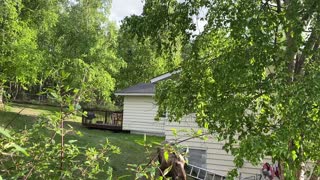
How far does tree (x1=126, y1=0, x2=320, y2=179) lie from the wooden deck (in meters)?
14.0

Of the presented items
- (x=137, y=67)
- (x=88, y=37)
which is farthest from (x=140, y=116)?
(x=137, y=67)

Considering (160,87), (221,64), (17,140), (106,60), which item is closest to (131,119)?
(106,60)

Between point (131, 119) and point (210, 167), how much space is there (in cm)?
949

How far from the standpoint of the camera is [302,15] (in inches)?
193

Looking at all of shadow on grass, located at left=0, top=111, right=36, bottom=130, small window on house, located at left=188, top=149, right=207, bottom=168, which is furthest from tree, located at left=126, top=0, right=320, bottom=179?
small window on house, located at left=188, top=149, right=207, bottom=168

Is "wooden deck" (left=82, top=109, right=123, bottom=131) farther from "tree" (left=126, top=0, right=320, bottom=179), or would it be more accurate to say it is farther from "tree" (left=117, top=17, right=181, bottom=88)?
"tree" (left=126, top=0, right=320, bottom=179)

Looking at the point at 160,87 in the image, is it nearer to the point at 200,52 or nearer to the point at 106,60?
the point at 200,52

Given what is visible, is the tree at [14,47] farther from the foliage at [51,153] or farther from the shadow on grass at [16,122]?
the foliage at [51,153]

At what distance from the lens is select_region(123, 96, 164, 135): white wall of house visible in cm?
1879

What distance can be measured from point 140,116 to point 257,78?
14.4 m

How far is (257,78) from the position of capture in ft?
16.4

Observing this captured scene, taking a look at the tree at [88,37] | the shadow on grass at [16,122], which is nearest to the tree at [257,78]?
the shadow on grass at [16,122]

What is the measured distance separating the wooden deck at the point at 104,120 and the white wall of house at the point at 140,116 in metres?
0.89

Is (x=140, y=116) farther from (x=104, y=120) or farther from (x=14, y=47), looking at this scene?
(x=14, y=47)
